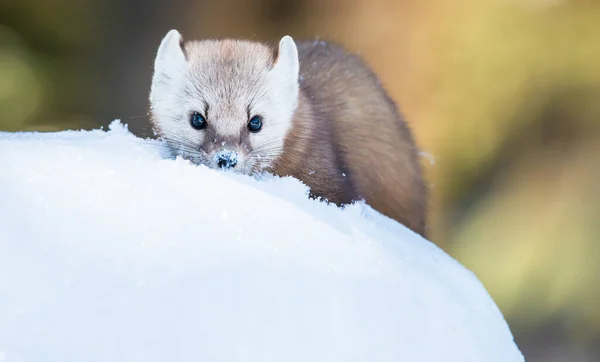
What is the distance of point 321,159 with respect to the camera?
2676 millimetres

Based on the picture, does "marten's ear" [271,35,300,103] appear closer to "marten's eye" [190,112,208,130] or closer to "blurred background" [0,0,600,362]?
"marten's eye" [190,112,208,130]

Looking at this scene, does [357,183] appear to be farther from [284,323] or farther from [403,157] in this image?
[284,323]

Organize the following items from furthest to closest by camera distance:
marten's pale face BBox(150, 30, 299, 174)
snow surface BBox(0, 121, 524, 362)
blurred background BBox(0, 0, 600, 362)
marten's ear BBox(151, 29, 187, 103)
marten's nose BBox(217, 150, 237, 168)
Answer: blurred background BBox(0, 0, 600, 362) < marten's ear BBox(151, 29, 187, 103) < marten's pale face BBox(150, 30, 299, 174) < marten's nose BBox(217, 150, 237, 168) < snow surface BBox(0, 121, 524, 362)

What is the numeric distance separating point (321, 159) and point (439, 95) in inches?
149

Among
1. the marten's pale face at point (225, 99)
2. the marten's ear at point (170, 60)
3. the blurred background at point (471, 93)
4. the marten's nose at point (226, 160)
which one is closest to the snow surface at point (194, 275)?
the marten's nose at point (226, 160)

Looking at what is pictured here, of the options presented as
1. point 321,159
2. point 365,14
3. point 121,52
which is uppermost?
point 321,159

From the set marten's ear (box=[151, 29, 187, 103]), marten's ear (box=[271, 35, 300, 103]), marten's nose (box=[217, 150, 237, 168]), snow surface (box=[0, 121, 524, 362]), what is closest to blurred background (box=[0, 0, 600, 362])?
marten's ear (box=[271, 35, 300, 103])

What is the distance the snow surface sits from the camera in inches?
53.2

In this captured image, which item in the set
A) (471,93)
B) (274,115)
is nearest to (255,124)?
(274,115)

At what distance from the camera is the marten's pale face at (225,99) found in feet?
8.04

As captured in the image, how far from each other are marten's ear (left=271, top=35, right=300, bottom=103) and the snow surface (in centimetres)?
82

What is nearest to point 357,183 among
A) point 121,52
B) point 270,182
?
point 270,182

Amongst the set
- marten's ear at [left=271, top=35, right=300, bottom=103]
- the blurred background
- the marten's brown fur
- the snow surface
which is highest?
the snow surface

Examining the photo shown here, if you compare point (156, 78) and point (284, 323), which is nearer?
point (284, 323)
